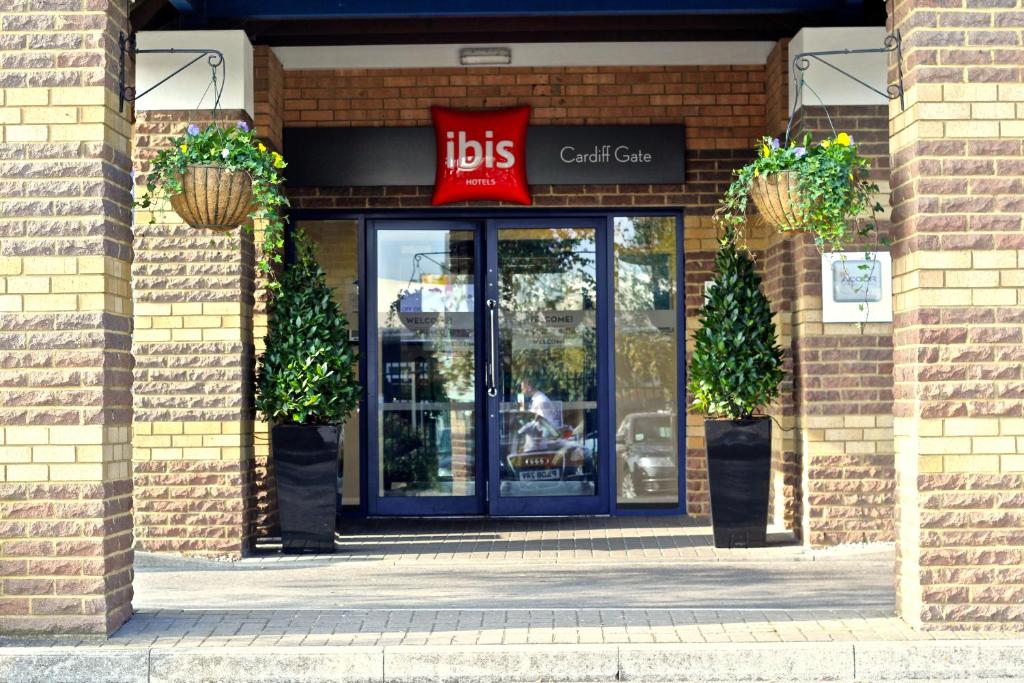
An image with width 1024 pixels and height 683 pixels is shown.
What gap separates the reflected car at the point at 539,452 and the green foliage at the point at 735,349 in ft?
6.00

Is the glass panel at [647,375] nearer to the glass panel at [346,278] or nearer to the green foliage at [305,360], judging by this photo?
the glass panel at [346,278]

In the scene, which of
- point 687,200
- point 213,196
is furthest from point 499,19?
point 213,196

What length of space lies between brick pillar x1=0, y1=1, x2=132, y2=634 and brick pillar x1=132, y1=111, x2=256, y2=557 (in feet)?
8.39

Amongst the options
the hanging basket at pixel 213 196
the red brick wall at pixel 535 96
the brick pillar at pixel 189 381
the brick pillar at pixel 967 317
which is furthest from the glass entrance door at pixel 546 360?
the brick pillar at pixel 967 317

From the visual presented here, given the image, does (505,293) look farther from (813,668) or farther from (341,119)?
(813,668)

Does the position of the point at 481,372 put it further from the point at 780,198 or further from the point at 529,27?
the point at 780,198

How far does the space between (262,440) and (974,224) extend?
557 cm

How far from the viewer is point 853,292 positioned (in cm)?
892

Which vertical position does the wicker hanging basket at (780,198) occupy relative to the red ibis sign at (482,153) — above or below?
below

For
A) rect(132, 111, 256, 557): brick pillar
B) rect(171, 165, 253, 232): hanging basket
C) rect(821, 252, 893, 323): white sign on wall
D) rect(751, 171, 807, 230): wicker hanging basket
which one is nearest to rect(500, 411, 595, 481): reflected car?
rect(132, 111, 256, 557): brick pillar

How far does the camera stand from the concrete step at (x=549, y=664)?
569 cm

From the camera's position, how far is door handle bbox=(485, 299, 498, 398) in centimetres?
1062

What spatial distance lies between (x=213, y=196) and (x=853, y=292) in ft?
14.3

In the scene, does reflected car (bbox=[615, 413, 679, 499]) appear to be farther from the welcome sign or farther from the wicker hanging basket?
the wicker hanging basket
